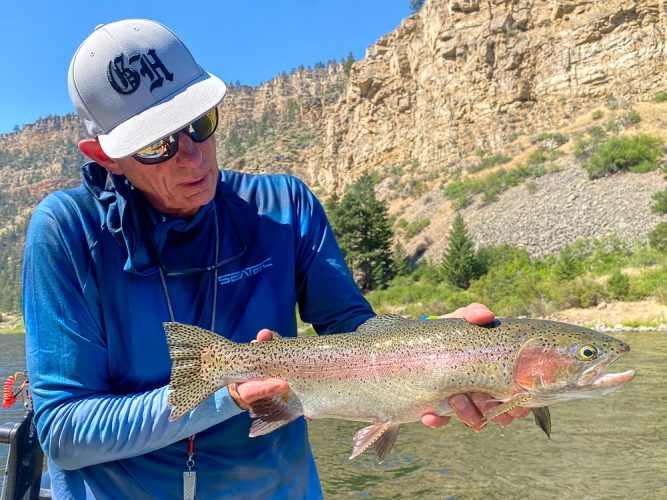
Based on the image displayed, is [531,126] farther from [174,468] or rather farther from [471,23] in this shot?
[174,468]

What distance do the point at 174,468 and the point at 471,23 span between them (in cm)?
5052

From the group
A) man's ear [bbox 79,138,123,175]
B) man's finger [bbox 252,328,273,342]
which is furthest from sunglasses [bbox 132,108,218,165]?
Result: man's finger [bbox 252,328,273,342]

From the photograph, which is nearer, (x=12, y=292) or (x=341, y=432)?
(x=341, y=432)

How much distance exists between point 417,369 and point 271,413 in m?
0.64

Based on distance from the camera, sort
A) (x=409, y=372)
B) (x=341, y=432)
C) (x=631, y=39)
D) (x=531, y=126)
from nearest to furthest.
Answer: (x=409, y=372)
(x=341, y=432)
(x=631, y=39)
(x=531, y=126)

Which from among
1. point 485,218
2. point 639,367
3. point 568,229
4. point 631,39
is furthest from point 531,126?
point 639,367

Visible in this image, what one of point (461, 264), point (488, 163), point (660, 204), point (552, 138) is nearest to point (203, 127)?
point (461, 264)

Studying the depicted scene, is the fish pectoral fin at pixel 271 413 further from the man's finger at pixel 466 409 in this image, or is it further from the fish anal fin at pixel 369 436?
the man's finger at pixel 466 409

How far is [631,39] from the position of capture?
3919 cm

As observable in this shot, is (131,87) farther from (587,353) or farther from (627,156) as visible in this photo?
(627,156)

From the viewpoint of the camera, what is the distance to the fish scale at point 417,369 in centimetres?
239

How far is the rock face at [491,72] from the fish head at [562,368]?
42.0 meters

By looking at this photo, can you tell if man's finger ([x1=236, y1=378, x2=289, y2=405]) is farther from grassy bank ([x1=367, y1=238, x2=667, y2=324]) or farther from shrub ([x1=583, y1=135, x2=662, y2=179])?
shrub ([x1=583, y1=135, x2=662, y2=179])

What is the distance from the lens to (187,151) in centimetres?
221
